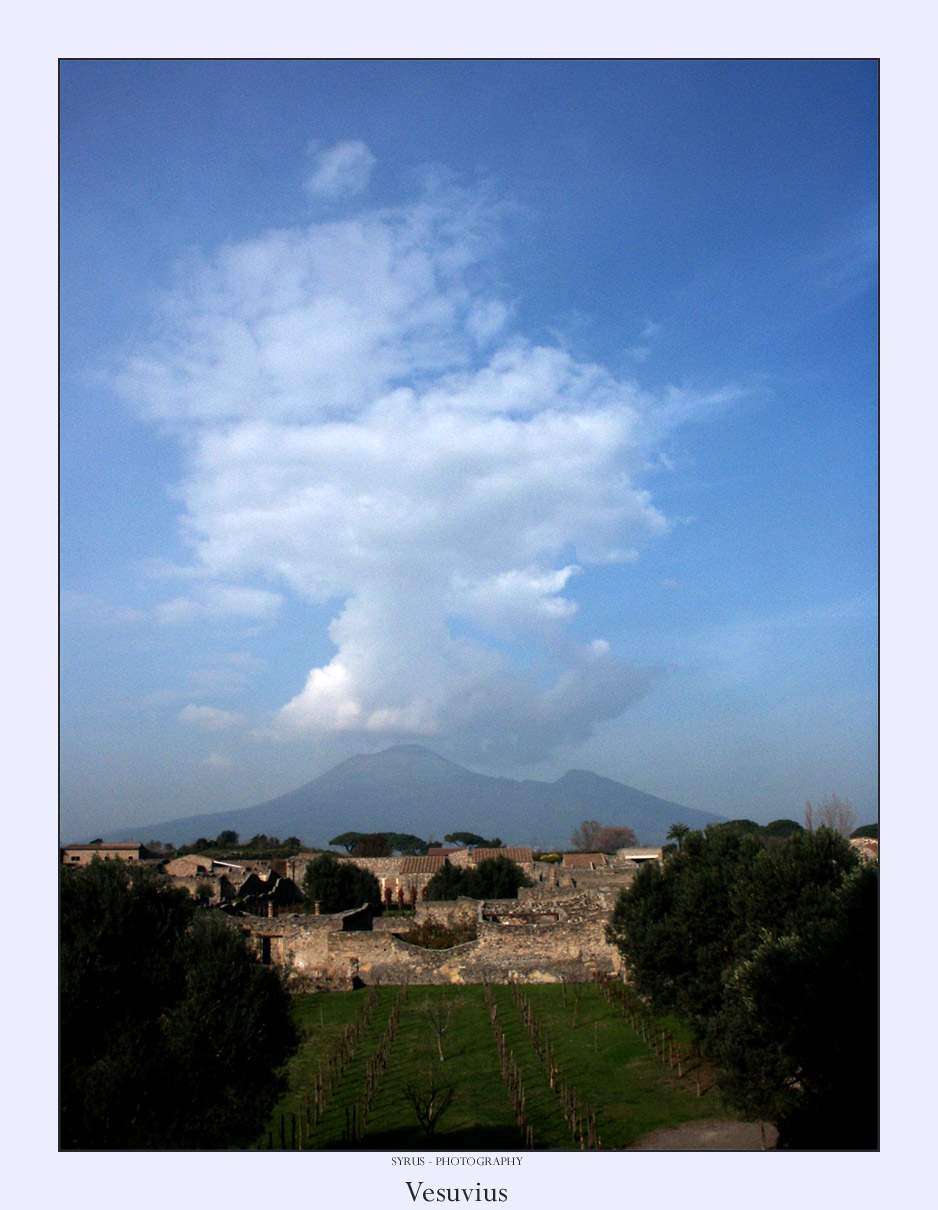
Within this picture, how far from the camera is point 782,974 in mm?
13227

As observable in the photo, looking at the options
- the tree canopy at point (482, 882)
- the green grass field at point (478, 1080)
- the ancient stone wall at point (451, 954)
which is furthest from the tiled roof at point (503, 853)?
the green grass field at point (478, 1080)

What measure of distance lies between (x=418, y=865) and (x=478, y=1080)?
5148cm

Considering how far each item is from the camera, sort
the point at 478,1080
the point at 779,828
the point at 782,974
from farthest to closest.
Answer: the point at 779,828 < the point at 478,1080 < the point at 782,974

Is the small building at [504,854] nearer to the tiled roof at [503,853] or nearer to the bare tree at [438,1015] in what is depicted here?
the tiled roof at [503,853]

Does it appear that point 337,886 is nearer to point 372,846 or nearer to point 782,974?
point 782,974

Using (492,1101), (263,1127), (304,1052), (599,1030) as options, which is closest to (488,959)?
(599,1030)

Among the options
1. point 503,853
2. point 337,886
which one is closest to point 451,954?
point 337,886

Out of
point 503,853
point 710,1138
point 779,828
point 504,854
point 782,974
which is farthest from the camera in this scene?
point 779,828

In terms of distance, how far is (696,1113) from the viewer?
15.2 meters

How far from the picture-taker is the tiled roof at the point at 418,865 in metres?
66.0

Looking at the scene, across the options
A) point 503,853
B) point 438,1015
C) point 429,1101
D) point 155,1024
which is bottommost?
point 503,853

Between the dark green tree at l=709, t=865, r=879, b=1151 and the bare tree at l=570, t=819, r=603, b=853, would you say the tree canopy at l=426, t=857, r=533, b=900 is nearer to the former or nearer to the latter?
the dark green tree at l=709, t=865, r=879, b=1151

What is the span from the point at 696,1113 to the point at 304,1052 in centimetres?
1022
